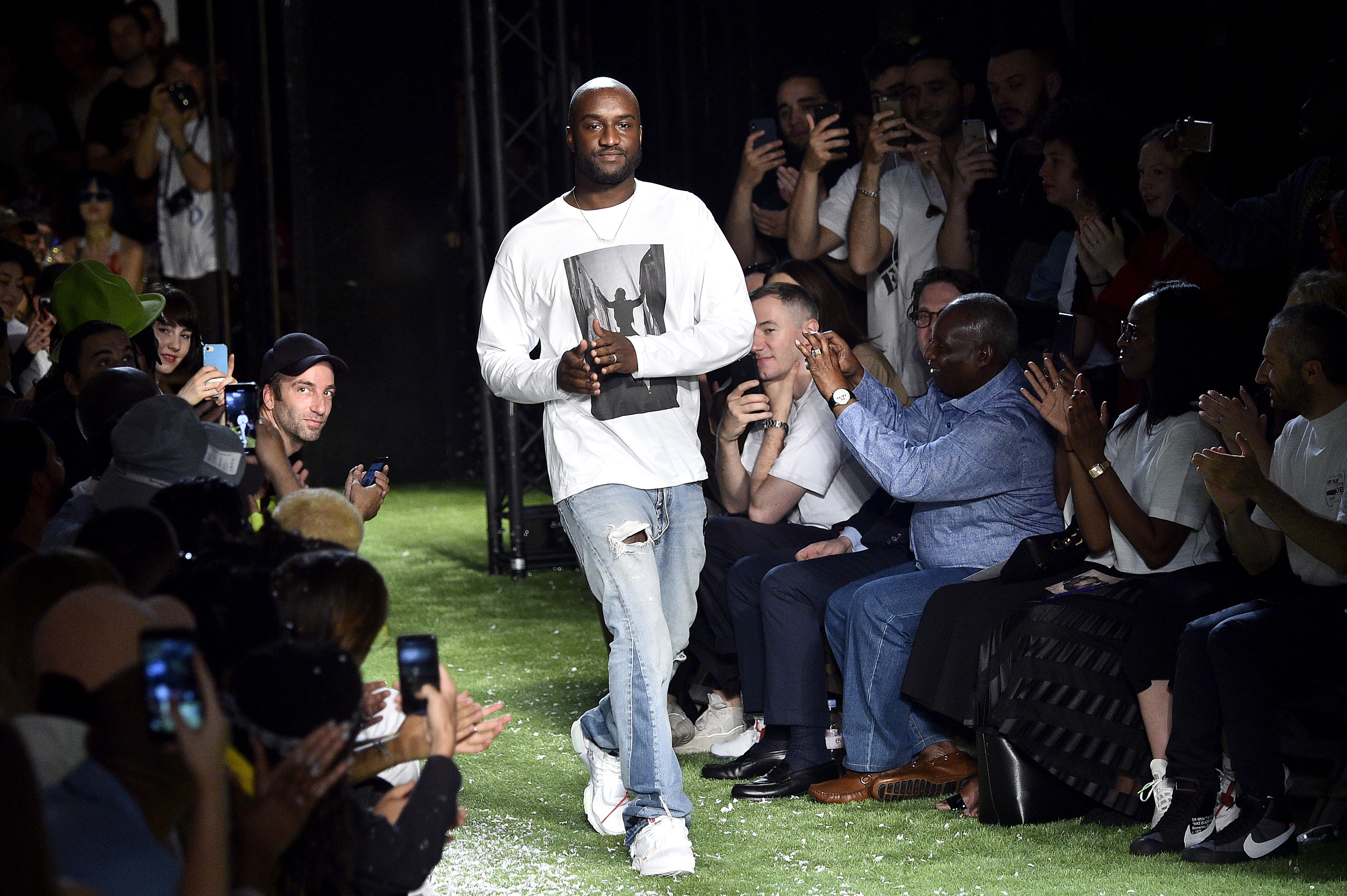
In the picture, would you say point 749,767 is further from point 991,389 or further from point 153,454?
point 153,454

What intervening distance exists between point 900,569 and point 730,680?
2.24 ft

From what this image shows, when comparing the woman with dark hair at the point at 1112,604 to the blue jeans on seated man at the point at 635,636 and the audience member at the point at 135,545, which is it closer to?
the blue jeans on seated man at the point at 635,636

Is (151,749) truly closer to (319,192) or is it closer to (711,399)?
(711,399)

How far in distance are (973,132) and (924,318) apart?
978 mm

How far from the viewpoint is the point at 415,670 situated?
2.00 meters

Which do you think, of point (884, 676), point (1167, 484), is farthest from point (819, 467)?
point (1167, 484)

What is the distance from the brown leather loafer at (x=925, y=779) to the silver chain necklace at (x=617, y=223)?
5.36 feet

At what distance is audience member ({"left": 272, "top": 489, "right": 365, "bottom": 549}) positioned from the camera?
249 cm

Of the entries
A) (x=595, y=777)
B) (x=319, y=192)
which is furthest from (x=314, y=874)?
(x=319, y=192)

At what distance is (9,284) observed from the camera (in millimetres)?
6316

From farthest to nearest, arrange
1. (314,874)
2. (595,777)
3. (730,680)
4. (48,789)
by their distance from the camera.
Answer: (730,680)
(595,777)
(314,874)
(48,789)

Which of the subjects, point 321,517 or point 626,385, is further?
point 626,385

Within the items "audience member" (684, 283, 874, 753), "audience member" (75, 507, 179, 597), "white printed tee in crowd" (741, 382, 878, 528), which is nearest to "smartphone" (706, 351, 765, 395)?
"audience member" (684, 283, 874, 753)

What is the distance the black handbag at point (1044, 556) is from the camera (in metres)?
3.68
